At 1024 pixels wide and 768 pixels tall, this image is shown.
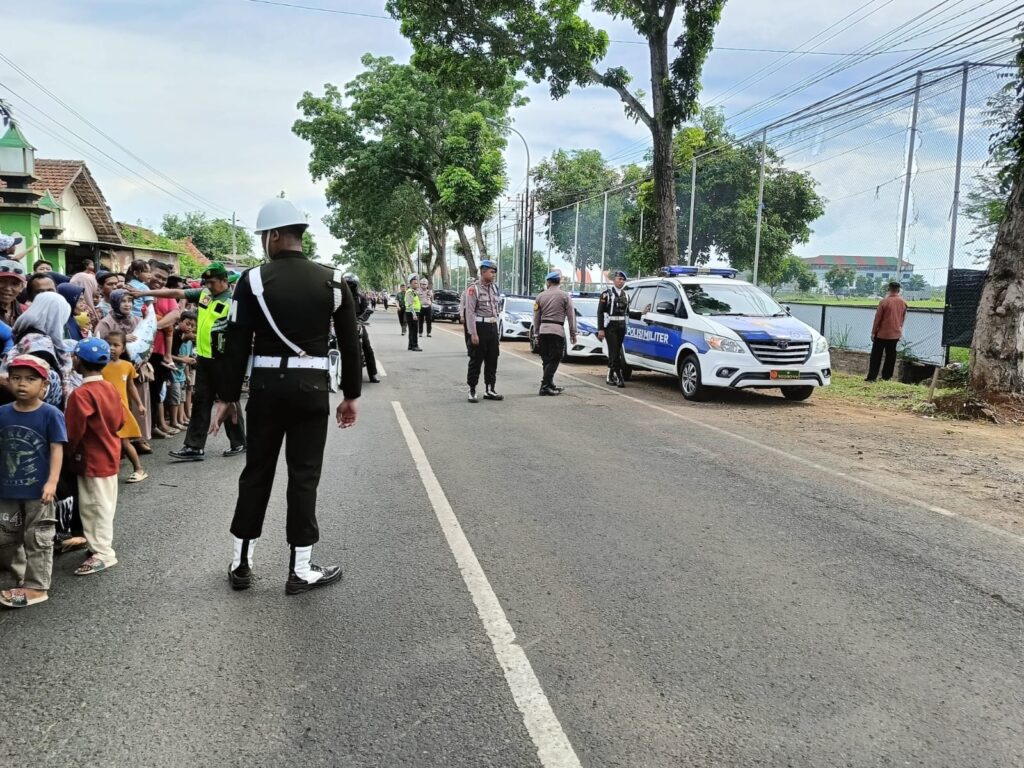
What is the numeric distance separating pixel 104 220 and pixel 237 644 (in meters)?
30.5

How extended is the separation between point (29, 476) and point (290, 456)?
50.2 inches

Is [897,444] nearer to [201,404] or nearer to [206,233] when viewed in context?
[201,404]

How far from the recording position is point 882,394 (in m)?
12.6

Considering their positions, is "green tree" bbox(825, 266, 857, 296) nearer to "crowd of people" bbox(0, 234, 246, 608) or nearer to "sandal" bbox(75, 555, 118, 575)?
"crowd of people" bbox(0, 234, 246, 608)

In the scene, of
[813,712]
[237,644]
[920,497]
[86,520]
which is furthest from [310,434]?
[920,497]

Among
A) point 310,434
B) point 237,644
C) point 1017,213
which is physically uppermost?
point 1017,213

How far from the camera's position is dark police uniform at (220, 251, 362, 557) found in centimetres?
380

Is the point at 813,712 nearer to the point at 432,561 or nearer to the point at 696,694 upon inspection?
the point at 696,694

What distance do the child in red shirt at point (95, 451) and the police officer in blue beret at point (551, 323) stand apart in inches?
307

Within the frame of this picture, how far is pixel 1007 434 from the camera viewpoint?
9266 mm

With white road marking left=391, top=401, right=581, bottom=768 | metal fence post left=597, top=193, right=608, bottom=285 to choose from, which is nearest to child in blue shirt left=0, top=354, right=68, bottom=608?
Result: white road marking left=391, top=401, right=581, bottom=768

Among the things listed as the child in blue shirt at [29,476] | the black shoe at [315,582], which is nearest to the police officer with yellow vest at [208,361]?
the child in blue shirt at [29,476]

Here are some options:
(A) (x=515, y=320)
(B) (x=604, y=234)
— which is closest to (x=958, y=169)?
(A) (x=515, y=320)

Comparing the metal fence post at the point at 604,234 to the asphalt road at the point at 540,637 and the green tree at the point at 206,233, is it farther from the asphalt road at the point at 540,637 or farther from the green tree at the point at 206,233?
the green tree at the point at 206,233
